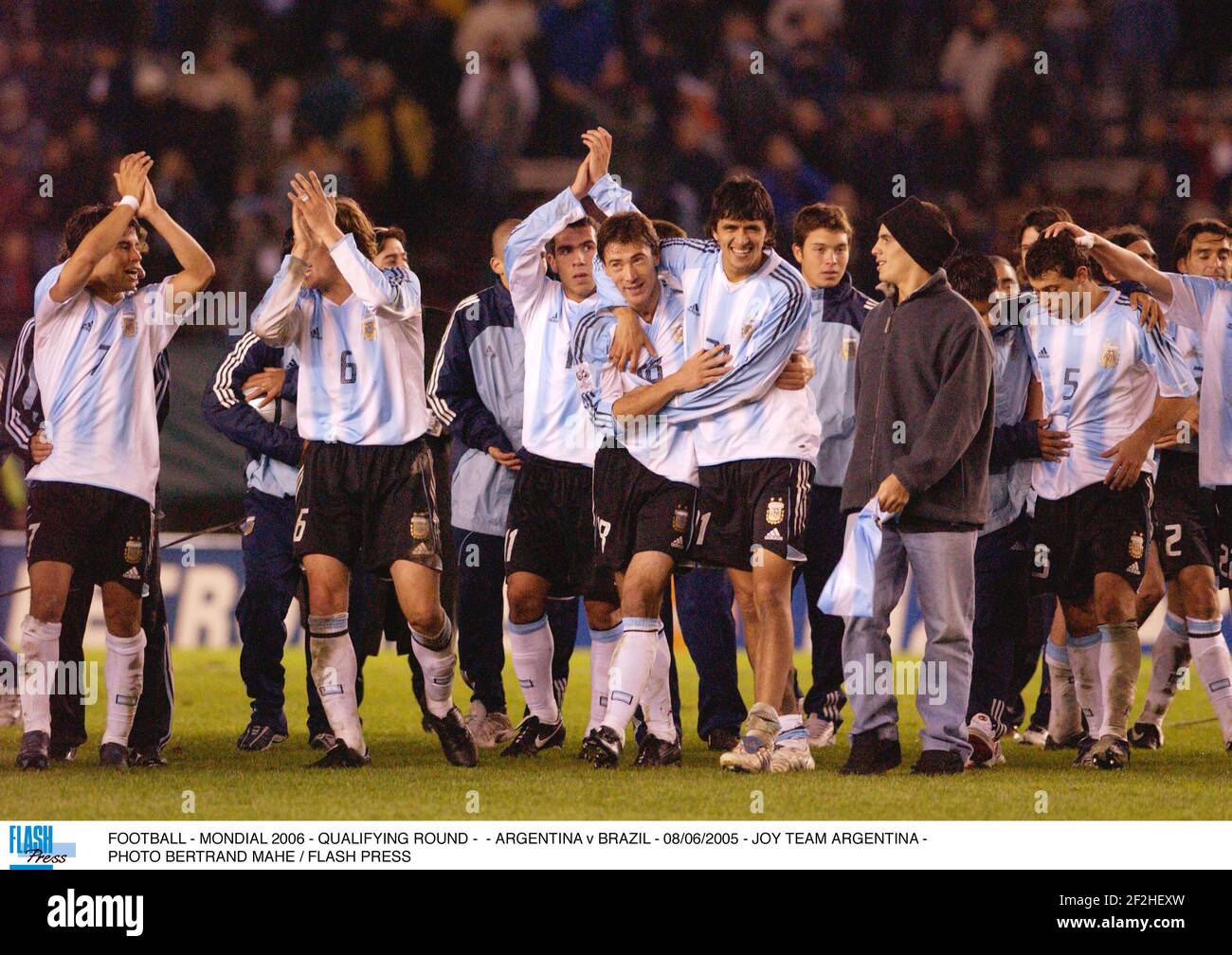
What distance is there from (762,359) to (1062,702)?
2204 millimetres

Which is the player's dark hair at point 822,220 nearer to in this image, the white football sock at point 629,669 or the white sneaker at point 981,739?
the white football sock at point 629,669

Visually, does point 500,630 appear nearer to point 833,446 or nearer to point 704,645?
point 704,645

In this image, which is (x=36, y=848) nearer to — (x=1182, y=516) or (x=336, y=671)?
(x=336, y=671)

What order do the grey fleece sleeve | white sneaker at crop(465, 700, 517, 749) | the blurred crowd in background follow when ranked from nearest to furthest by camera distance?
1. the grey fleece sleeve
2. white sneaker at crop(465, 700, 517, 749)
3. the blurred crowd in background

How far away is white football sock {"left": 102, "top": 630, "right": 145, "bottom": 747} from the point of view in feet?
22.4

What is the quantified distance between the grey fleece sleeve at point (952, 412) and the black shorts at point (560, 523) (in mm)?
1463

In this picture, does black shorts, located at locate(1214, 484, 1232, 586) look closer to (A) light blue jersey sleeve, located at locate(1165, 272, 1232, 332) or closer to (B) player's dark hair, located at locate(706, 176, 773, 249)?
(A) light blue jersey sleeve, located at locate(1165, 272, 1232, 332)

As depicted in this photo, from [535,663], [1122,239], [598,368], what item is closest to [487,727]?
[535,663]

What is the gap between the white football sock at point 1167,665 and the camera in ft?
25.2

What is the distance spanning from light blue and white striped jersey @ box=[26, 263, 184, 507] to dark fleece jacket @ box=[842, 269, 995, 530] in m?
2.69

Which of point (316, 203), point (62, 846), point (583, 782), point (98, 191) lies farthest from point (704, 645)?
point (98, 191)

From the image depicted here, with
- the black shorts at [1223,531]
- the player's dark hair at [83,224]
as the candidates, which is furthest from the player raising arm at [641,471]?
the black shorts at [1223,531]

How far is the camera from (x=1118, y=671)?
Result: 22.8ft

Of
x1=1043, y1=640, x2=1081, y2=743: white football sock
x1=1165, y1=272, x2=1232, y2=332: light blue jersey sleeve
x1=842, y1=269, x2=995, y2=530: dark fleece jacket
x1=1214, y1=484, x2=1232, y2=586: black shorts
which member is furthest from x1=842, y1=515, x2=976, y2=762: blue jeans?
x1=1165, y1=272, x2=1232, y2=332: light blue jersey sleeve
